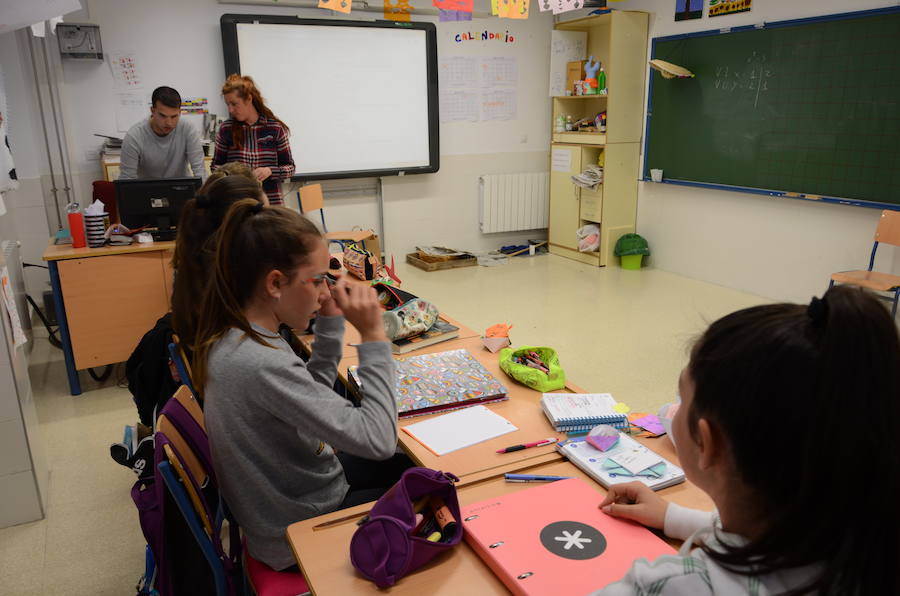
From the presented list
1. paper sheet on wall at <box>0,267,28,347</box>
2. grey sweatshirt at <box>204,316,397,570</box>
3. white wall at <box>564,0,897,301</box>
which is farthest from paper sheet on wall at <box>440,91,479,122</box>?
grey sweatshirt at <box>204,316,397,570</box>

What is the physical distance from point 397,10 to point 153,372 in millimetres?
4438

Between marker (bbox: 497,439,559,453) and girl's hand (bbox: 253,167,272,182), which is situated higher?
girl's hand (bbox: 253,167,272,182)

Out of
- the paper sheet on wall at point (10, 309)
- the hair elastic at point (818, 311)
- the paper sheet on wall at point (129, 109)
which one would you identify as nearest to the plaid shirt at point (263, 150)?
the paper sheet on wall at point (129, 109)

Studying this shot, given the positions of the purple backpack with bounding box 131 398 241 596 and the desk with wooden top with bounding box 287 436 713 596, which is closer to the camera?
the desk with wooden top with bounding box 287 436 713 596

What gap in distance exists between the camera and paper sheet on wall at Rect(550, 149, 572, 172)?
6.20m

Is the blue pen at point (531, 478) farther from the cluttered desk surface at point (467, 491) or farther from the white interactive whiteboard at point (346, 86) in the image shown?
the white interactive whiteboard at point (346, 86)

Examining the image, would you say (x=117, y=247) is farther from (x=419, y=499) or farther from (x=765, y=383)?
(x=765, y=383)

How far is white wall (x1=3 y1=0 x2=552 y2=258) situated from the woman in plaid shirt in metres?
1.25

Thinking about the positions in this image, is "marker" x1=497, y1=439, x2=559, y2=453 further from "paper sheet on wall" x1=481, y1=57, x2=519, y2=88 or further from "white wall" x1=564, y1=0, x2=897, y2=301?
"paper sheet on wall" x1=481, y1=57, x2=519, y2=88

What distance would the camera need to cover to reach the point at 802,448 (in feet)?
2.10

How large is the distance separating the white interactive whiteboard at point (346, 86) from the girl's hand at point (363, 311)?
4418mm

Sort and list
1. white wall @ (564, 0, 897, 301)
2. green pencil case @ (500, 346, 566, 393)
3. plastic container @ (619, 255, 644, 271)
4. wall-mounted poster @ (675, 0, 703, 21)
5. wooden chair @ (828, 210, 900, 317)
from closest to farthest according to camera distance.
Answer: green pencil case @ (500, 346, 566, 393)
wooden chair @ (828, 210, 900, 317)
white wall @ (564, 0, 897, 301)
wall-mounted poster @ (675, 0, 703, 21)
plastic container @ (619, 255, 644, 271)

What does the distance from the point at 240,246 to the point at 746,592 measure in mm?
1066

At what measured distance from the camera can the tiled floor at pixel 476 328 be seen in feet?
7.18
